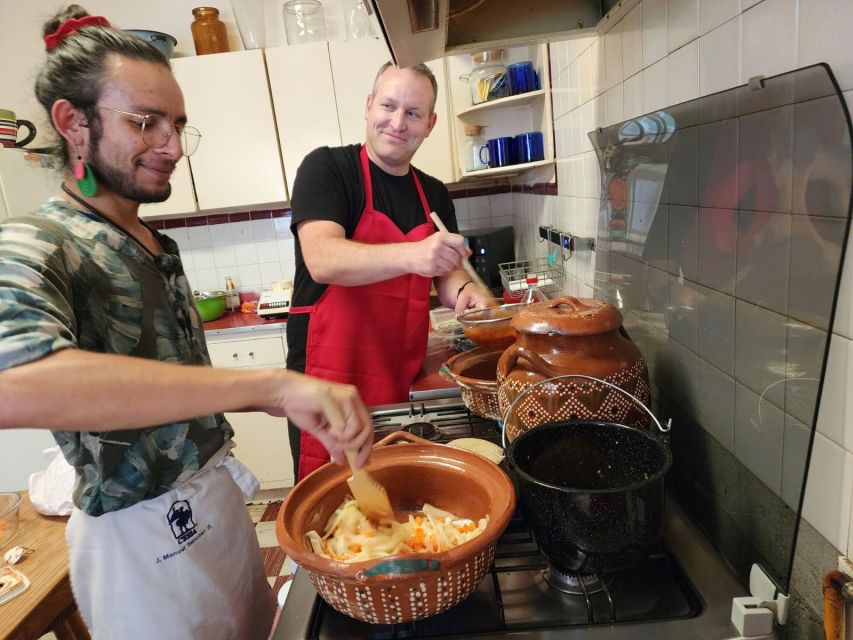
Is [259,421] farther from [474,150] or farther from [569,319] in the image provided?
[569,319]

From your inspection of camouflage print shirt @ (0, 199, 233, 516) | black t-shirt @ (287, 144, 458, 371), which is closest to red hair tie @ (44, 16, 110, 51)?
camouflage print shirt @ (0, 199, 233, 516)

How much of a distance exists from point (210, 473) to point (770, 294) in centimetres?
96

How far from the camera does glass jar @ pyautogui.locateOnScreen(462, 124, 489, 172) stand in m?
2.38

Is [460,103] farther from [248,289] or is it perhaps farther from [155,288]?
[155,288]

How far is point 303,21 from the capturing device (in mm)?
2635

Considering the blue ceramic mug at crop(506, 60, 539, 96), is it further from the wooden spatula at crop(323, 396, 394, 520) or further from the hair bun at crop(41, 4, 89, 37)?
the wooden spatula at crop(323, 396, 394, 520)

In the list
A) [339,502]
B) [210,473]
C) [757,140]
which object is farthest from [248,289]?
[757,140]

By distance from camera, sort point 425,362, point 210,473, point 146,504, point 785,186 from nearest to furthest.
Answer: point 785,186, point 146,504, point 210,473, point 425,362

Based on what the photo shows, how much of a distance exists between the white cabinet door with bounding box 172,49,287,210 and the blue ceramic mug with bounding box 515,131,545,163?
3.91 ft

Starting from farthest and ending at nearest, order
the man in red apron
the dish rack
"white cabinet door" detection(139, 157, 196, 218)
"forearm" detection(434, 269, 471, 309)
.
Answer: "white cabinet door" detection(139, 157, 196, 218) < the dish rack < "forearm" detection(434, 269, 471, 309) < the man in red apron

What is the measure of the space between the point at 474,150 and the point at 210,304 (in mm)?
1511

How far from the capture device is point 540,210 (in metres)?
2.25

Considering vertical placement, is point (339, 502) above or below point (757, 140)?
below

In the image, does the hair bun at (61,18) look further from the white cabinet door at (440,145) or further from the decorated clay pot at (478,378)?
the white cabinet door at (440,145)
